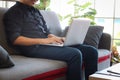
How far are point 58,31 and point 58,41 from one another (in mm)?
755

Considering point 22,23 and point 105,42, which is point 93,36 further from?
point 22,23

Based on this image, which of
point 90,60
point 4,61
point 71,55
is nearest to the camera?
point 4,61

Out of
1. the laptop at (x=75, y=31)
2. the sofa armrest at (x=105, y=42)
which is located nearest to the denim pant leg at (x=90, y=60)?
the laptop at (x=75, y=31)

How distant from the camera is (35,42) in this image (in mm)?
2105

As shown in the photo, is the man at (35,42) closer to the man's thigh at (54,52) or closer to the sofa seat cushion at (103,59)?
the man's thigh at (54,52)

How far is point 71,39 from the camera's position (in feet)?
6.94

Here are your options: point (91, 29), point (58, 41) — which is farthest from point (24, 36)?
point (91, 29)

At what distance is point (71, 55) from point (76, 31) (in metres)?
0.24

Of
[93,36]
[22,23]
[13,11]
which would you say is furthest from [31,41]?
[93,36]

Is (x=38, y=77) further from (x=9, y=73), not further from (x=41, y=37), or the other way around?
(x=41, y=37)

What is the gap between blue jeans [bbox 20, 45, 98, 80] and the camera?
1948mm

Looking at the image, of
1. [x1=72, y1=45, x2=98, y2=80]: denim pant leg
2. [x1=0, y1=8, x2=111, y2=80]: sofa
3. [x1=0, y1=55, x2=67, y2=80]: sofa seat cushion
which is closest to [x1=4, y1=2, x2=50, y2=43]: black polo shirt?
[x1=0, y1=8, x2=111, y2=80]: sofa

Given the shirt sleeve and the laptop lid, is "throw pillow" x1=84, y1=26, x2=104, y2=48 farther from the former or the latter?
the shirt sleeve

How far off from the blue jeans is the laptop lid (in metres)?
0.08
